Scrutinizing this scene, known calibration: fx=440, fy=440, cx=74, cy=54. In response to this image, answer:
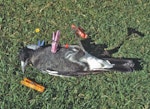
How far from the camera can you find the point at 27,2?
551 centimetres

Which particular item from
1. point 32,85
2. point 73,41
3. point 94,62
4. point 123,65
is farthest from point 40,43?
point 123,65

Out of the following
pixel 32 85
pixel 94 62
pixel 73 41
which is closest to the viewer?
pixel 94 62

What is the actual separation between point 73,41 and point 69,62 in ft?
2.20

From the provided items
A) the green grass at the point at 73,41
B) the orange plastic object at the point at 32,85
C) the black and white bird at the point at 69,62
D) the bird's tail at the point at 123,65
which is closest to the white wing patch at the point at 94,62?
the black and white bird at the point at 69,62

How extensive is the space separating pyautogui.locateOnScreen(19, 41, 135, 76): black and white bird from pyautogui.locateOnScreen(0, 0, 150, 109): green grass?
197 mm

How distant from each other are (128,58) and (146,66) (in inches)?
8.5

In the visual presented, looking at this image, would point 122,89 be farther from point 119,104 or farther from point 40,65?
point 40,65

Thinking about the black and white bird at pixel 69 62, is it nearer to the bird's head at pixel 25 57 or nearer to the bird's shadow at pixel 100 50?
the bird's head at pixel 25 57

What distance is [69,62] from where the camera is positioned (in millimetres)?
4340

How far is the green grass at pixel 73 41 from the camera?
443cm

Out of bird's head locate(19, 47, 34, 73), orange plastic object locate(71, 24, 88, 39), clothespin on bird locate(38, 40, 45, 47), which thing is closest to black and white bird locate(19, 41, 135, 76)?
bird's head locate(19, 47, 34, 73)

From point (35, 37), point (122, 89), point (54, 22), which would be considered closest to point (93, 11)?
point (54, 22)

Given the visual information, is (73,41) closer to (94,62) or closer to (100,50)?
(100,50)

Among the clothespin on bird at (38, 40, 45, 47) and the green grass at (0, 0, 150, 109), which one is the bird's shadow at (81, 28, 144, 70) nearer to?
the green grass at (0, 0, 150, 109)
